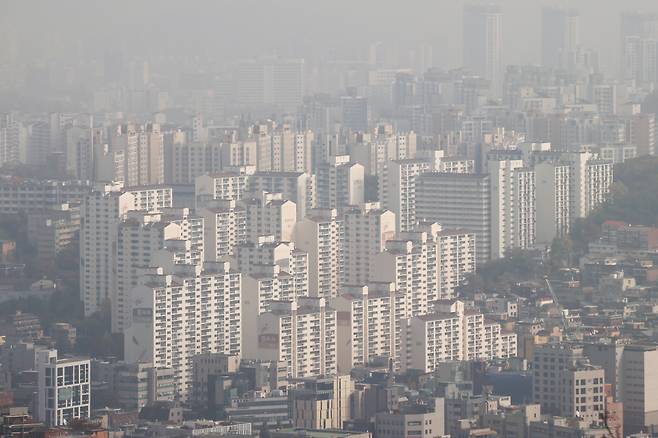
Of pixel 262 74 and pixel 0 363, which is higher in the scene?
pixel 262 74

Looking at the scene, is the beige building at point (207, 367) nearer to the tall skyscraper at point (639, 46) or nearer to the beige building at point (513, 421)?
the beige building at point (513, 421)

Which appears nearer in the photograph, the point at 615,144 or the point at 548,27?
the point at 615,144

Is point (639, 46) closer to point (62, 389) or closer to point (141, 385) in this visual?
point (141, 385)

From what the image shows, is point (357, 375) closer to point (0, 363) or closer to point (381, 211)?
point (0, 363)

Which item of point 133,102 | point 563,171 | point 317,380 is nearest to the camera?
point 317,380

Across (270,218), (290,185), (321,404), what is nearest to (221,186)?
(290,185)

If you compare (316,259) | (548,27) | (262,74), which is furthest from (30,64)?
(548,27)
